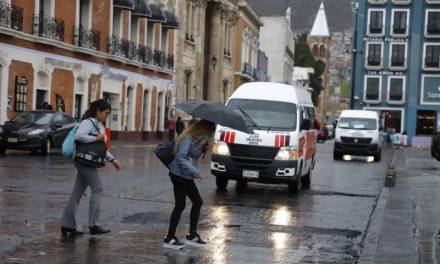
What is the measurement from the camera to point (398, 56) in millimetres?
74250

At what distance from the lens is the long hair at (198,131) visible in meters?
8.84

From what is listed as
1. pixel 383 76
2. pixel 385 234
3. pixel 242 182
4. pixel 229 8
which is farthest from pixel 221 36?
pixel 385 234

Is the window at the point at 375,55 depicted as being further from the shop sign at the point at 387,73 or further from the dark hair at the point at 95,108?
the dark hair at the point at 95,108

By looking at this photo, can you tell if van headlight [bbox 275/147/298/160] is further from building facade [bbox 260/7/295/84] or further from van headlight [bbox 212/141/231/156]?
building facade [bbox 260/7/295/84]

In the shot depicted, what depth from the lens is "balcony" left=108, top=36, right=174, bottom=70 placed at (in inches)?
1633

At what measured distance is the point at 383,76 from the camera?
244 ft

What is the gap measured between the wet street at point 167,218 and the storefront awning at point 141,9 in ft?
82.9

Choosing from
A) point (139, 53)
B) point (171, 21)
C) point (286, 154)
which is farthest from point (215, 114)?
point (171, 21)

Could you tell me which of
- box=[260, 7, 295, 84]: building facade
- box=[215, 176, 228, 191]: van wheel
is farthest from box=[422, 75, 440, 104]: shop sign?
box=[215, 176, 228, 191]: van wheel

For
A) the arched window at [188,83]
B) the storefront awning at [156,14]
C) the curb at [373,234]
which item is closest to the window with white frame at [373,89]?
the arched window at [188,83]

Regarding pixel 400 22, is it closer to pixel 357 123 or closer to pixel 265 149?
pixel 357 123

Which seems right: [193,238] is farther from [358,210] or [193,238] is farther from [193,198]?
[358,210]

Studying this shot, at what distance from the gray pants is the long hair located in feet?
4.24

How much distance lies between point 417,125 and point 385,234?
64348 millimetres
